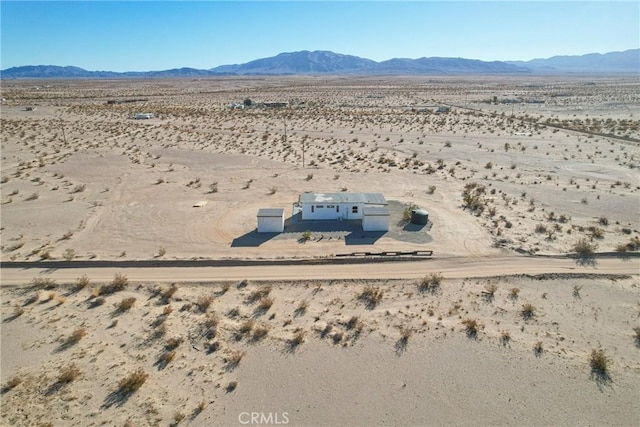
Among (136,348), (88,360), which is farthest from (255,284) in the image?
(88,360)

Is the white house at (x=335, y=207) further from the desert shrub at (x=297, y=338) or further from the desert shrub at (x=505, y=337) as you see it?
the desert shrub at (x=505, y=337)

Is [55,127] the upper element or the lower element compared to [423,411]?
upper

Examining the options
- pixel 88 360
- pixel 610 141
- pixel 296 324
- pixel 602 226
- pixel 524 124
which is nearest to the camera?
pixel 88 360

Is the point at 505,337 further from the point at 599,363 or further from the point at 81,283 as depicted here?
the point at 81,283

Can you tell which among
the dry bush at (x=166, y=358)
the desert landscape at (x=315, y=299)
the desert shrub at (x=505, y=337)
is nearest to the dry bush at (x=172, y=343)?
the desert landscape at (x=315, y=299)

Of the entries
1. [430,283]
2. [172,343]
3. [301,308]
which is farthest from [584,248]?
[172,343]

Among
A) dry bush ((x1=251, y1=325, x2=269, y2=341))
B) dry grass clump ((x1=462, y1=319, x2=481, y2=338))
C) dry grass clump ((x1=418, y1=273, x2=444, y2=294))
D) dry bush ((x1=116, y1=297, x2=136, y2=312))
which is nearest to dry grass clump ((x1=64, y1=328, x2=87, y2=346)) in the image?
dry bush ((x1=116, y1=297, x2=136, y2=312))

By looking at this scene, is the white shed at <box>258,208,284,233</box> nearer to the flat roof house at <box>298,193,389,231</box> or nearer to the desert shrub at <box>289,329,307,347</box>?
the flat roof house at <box>298,193,389,231</box>

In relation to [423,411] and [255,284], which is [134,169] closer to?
[255,284]
